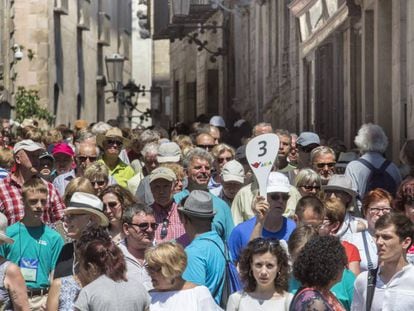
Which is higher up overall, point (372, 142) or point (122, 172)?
point (372, 142)

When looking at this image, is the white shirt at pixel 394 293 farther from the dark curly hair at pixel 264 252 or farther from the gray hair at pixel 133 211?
the gray hair at pixel 133 211

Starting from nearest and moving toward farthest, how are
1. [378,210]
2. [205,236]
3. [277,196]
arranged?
1. [205,236]
2. [378,210]
3. [277,196]

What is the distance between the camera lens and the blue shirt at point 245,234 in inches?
497

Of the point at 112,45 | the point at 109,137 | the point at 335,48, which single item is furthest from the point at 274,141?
the point at 112,45

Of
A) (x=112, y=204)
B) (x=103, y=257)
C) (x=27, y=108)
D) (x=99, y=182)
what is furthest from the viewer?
(x=27, y=108)

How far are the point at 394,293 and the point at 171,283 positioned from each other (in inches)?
52.4

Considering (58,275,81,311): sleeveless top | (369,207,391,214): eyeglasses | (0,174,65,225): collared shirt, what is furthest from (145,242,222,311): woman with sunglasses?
(0,174,65,225): collared shirt

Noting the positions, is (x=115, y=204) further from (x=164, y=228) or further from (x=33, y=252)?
(x=33, y=252)

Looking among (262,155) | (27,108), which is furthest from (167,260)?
(27,108)

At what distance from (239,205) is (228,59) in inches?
1183

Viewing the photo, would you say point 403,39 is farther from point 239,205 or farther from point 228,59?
point 228,59

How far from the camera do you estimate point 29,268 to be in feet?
40.4

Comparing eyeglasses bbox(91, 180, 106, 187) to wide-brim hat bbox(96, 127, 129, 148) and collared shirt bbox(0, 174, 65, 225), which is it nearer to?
collared shirt bbox(0, 174, 65, 225)

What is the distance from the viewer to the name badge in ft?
40.3
